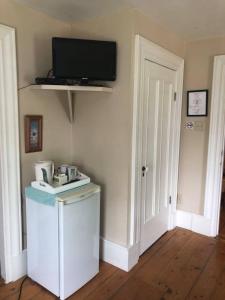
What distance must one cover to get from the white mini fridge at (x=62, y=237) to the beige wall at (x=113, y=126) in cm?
24

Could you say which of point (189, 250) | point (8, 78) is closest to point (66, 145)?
point (8, 78)

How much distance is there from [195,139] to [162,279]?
153 cm

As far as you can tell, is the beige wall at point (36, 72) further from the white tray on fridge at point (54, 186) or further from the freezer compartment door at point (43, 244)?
the freezer compartment door at point (43, 244)

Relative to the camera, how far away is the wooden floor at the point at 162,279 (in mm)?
1934

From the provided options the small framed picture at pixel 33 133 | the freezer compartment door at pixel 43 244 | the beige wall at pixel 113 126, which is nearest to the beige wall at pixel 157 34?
the beige wall at pixel 113 126

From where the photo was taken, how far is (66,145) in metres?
2.44

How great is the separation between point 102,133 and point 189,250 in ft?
5.11

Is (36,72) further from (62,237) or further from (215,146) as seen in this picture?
(215,146)

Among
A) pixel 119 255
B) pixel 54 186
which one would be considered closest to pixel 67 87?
pixel 54 186

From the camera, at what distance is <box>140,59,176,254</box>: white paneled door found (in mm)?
2279

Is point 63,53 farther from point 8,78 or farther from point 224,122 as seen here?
point 224,122

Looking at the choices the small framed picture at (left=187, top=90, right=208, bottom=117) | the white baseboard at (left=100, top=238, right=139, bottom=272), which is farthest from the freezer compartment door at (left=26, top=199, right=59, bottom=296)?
the small framed picture at (left=187, top=90, right=208, bottom=117)

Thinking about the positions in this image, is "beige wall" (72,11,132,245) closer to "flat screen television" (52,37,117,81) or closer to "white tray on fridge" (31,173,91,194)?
"flat screen television" (52,37,117,81)

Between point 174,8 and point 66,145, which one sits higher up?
point 174,8
